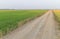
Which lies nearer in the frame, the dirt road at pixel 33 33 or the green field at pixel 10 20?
the dirt road at pixel 33 33

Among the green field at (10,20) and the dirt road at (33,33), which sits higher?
the dirt road at (33,33)

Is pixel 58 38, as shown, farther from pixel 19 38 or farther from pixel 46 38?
pixel 19 38

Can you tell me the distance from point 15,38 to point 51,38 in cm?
250

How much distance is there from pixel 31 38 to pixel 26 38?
13.5 inches

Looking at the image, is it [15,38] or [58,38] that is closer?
[15,38]

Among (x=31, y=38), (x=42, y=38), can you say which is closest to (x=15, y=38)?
(x=31, y=38)

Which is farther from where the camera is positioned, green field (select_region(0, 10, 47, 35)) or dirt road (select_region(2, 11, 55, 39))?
green field (select_region(0, 10, 47, 35))

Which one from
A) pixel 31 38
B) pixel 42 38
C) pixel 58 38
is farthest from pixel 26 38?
pixel 58 38

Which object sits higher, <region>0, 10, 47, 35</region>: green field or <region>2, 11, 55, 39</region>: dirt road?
<region>2, 11, 55, 39</region>: dirt road

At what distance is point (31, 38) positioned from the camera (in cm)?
1129

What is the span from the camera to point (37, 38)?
11250 millimetres

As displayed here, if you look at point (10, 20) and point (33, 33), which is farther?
point (10, 20)

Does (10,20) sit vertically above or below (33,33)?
below

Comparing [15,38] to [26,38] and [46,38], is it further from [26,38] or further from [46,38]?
[46,38]
